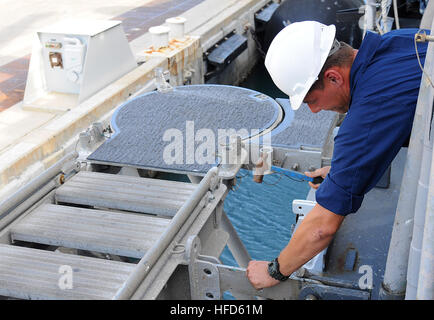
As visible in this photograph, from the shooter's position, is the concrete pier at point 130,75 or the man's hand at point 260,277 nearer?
the man's hand at point 260,277

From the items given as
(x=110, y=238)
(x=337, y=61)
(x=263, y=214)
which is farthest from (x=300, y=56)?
(x=263, y=214)

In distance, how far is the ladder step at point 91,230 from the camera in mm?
3031

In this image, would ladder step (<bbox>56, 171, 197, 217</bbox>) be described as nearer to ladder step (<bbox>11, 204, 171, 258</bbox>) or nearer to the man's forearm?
ladder step (<bbox>11, 204, 171, 258</bbox>)

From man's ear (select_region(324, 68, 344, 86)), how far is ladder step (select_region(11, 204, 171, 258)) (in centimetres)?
131

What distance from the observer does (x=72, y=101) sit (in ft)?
22.0

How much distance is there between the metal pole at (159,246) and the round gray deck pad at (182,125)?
0.48 m

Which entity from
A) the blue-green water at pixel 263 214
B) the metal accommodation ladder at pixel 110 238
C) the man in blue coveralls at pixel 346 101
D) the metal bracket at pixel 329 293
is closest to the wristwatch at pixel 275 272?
the man in blue coveralls at pixel 346 101

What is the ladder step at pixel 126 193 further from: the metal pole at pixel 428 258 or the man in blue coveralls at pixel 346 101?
the metal pole at pixel 428 258

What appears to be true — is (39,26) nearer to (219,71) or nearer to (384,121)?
(219,71)

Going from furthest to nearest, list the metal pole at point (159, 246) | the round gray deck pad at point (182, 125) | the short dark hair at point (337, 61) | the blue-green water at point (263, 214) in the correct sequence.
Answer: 1. the blue-green water at point (263, 214)
2. the round gray deck pad at point (182, 125)
3. the short dark hair at point (337, 61)
4. the metal pole at point (159, 246)

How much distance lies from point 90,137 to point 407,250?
2.67 m

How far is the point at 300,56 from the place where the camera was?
260 cm

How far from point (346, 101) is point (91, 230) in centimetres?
166
